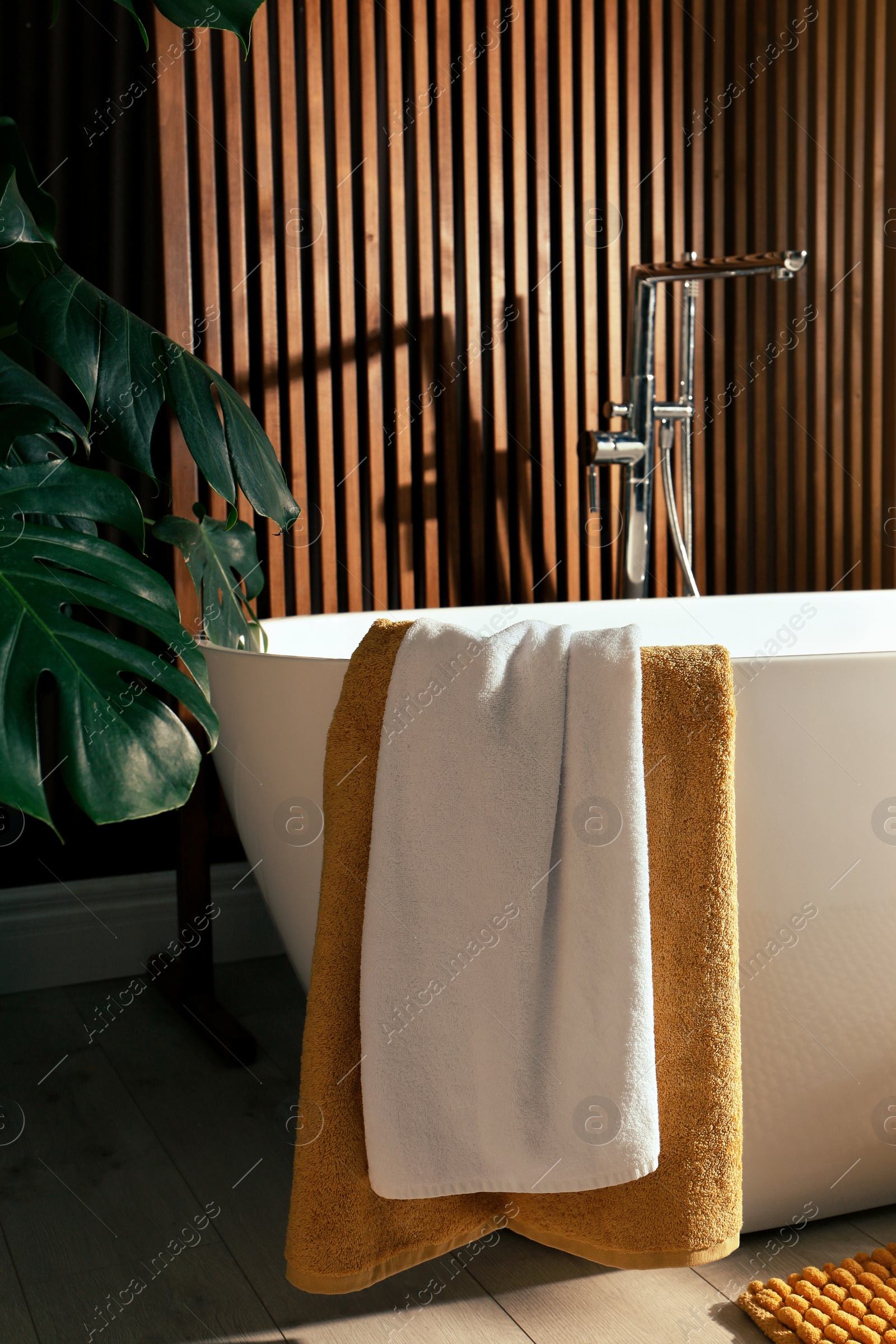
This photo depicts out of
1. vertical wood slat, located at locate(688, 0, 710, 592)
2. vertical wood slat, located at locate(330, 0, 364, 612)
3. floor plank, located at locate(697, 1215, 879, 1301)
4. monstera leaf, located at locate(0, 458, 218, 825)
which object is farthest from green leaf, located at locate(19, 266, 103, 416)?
vertical wood slat, located at locate(688, 0, 710, 592)

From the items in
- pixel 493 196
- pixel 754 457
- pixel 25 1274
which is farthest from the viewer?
pixel 754 457

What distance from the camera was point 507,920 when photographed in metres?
1.07

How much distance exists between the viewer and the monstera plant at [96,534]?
0.96m

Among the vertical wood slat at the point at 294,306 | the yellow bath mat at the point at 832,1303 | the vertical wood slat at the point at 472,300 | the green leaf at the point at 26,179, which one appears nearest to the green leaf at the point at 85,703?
the green leaf at the point at 26,179

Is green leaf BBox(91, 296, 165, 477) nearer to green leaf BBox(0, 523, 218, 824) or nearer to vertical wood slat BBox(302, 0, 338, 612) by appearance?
green leaf BBox(0, 523, 218, 824)

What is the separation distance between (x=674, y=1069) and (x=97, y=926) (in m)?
1.41

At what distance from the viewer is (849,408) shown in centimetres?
274

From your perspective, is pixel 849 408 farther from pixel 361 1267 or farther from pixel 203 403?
pixel 361 1267

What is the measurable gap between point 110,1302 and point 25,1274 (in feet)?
0.40

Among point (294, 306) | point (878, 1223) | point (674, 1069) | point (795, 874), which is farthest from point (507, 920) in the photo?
point (294, 306)

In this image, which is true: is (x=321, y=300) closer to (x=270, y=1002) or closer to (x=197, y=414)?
(x=197, y=414)

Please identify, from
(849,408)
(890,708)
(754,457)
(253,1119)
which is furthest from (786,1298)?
(849,408)

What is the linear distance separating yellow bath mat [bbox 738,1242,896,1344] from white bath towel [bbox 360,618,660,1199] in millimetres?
300

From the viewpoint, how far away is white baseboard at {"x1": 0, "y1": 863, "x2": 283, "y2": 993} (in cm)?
212
